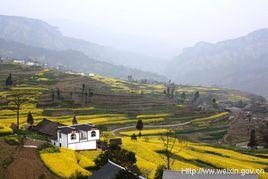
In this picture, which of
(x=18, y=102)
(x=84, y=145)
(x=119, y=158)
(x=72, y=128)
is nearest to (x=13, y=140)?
(x=72, y=128)

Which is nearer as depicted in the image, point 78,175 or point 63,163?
point 78,175

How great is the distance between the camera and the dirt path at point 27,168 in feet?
105

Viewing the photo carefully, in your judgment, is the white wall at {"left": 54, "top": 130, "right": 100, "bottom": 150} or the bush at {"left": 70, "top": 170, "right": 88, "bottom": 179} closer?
the bush at {"left": 70, "top": 170, "right": 88, "bottom": 179}

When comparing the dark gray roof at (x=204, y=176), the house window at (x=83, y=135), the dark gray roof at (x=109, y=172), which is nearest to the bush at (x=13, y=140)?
the house window at (x=83, y=135)

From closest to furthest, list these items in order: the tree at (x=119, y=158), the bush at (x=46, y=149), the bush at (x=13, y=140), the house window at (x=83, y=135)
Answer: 1. the tree at (x=119, y=158)
2. the bush at (x=46, y=149)
3. the bush at (x=13, y=140)
4. the house window at (x=83, y=135)

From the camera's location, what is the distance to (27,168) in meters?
34.1

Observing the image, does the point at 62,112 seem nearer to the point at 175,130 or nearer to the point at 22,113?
the point at 22,113

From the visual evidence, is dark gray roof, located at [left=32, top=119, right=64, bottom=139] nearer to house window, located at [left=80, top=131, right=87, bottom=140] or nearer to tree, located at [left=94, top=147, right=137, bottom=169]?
house window, located at [left=80, top=131, right=87, bottom=140]

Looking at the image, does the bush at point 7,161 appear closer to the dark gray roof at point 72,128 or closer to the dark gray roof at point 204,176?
the dark gray roof at point 72,128

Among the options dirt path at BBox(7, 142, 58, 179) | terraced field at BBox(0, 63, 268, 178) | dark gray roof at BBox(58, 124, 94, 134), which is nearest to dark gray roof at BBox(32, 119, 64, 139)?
dark gray roof at BBox(58, 124, 94, 134)

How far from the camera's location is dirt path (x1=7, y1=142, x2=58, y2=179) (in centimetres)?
Answer: 3209

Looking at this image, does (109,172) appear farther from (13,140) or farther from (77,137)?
(77,137)

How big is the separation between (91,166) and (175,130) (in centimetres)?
4266

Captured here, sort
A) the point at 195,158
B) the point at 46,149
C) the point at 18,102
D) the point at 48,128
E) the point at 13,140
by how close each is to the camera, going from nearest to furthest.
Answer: the point at 46,149, the point at 13,140, the point at 195,158, the point at 48,128, the point at 18,102
